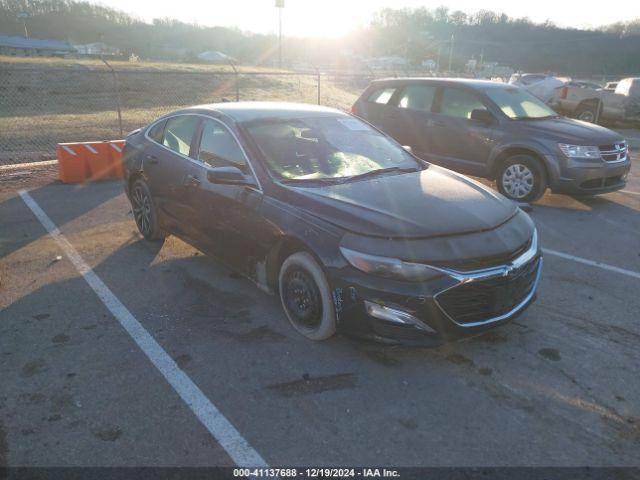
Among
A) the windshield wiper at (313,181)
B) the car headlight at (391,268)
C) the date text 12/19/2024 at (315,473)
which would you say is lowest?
the date text 12/19/2024 at (315,473)

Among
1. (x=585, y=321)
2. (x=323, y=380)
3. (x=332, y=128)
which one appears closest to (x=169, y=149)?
(x=332, y=128)

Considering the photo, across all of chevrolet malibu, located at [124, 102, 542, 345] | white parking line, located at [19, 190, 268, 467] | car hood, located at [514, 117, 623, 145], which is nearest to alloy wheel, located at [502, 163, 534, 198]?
car hood, located at [514, 117, 623, 145]

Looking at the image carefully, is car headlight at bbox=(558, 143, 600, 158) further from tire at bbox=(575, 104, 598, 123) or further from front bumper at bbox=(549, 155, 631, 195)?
tire at bbox=(575, 104, 598, 123)

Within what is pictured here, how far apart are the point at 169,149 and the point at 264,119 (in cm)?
125

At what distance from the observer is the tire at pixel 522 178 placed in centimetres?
734

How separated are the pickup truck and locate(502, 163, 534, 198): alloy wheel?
1040 centimetres

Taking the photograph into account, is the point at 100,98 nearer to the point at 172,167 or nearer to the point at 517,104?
the point at 517,104

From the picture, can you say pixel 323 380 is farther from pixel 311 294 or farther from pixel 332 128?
pixel 332 128

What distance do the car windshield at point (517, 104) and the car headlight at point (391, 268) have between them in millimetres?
5446

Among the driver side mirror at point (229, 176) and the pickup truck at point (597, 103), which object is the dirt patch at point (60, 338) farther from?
the pickup truck at point (597, 103)

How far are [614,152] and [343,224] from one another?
589cm

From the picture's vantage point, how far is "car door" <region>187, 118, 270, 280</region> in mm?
3930

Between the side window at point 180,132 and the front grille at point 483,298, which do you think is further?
the side window at point 180,132

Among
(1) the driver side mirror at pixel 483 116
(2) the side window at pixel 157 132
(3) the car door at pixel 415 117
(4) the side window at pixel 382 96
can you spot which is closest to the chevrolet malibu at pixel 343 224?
(2) the side window at pixel 157 132
